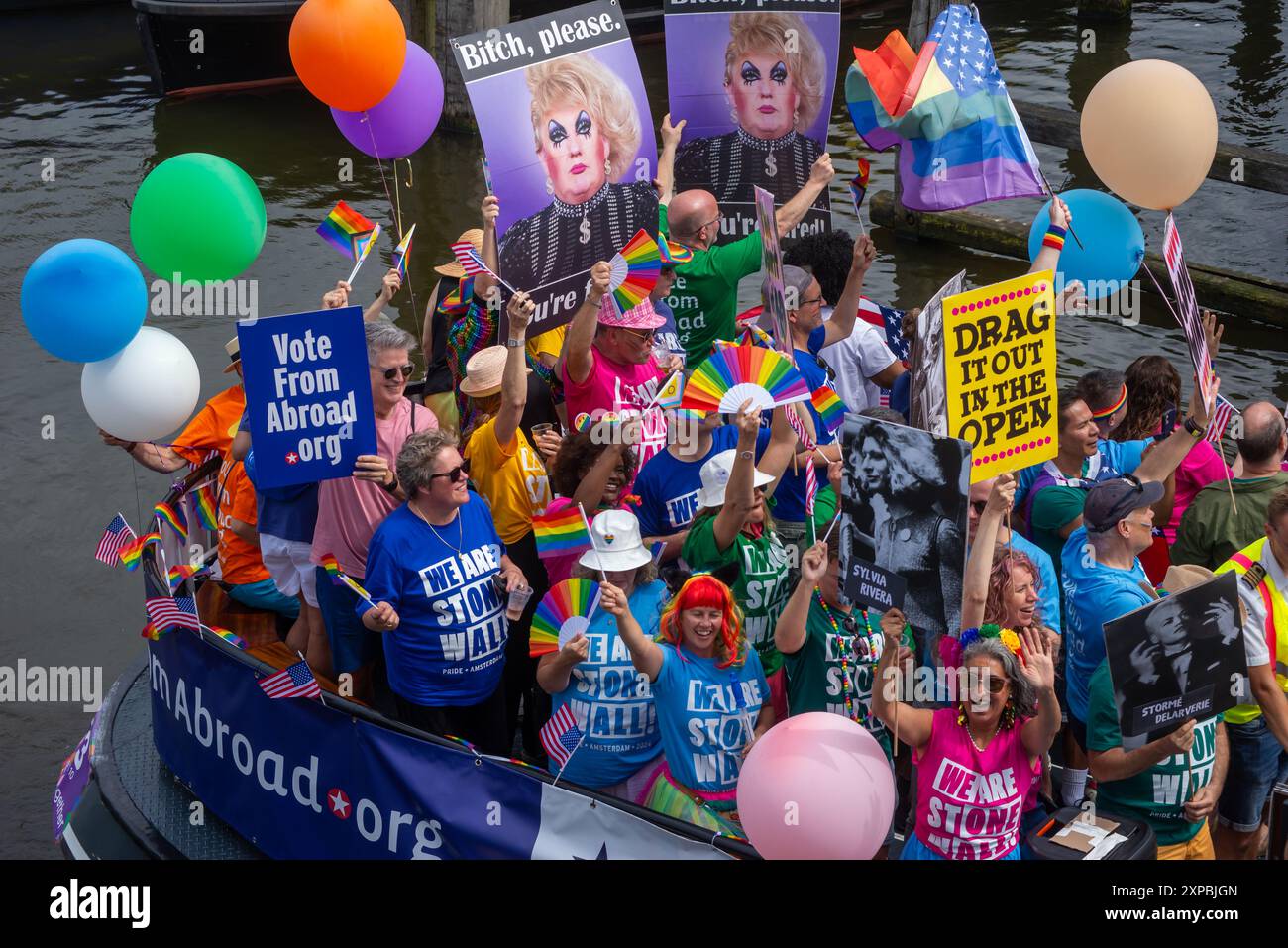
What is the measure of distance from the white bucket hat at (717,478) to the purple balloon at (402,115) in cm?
276

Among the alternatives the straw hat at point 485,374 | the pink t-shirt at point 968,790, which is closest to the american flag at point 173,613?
the straw hat at point 485,374

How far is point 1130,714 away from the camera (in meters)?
4.54

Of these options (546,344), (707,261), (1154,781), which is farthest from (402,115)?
(1154,781)

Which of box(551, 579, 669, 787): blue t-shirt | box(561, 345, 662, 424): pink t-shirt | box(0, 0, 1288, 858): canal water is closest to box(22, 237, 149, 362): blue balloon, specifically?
box(561, 345, 662, 424): pink t-shirt

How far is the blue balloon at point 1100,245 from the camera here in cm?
673

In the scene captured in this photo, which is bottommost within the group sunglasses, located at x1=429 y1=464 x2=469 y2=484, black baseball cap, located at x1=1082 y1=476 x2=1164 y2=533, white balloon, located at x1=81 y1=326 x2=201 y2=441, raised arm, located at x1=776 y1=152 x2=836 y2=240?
black baseball cap, located at x1=1082 y1=476 x2=1164 y2=533

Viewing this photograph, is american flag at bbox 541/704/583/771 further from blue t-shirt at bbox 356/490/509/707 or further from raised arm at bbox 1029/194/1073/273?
raised arm at bbox 1029/194/1073/273

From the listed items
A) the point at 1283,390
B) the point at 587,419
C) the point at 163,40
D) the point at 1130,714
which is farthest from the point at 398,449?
the point at 163,40

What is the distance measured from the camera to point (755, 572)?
537 cm

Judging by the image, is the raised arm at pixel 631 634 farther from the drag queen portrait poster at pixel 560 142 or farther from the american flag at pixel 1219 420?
the american flag at pixel 1219 420

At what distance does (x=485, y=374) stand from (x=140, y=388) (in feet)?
4.55

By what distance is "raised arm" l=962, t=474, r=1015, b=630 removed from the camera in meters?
4.64

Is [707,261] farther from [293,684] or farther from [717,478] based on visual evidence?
[293,684]

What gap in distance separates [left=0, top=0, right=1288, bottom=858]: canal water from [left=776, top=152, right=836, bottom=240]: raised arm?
4.24 metres
